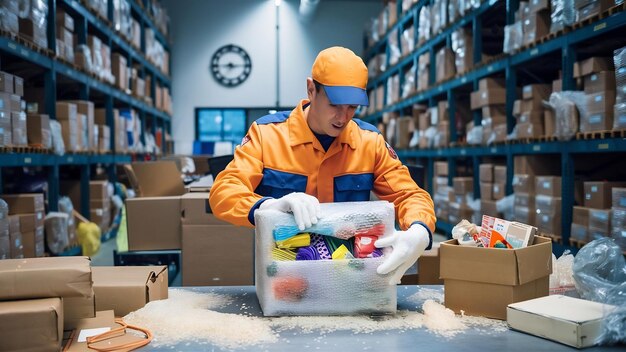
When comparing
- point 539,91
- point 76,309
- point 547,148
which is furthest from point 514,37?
point 76,309

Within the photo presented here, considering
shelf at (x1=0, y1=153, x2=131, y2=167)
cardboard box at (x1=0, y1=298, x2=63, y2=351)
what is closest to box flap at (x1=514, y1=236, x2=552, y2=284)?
cardboard box at (x1=0, y1=298, x2=63, y2=351)

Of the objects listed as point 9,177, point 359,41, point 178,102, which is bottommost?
point 9,177

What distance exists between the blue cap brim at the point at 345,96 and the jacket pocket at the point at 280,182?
1.29 feet

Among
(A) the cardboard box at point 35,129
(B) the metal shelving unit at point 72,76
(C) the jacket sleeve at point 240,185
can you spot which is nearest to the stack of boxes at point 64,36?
(B) the metal shelving unit at point 72,76

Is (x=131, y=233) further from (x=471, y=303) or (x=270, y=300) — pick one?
(x=471, y=303)

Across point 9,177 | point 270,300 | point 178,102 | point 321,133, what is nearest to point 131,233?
point 321,133

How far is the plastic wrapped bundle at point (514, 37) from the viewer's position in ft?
18.6

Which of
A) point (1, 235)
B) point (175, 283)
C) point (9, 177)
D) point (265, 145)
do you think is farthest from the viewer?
point (9, 177)

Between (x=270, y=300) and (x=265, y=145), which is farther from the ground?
(x=265, y=145)

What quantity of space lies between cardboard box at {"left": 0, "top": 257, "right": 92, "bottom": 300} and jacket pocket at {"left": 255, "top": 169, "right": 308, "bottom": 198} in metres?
0.84

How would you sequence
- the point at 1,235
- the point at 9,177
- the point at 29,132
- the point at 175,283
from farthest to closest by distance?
the point at 9,177
the point at 29,132
the point at 175,283
the point at 1,235

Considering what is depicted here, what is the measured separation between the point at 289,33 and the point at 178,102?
344 cm

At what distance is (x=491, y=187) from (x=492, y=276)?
4.96 metres

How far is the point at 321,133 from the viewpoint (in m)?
2.28
